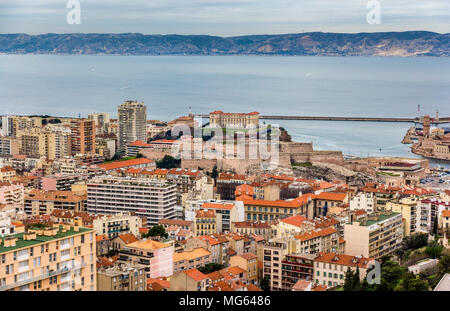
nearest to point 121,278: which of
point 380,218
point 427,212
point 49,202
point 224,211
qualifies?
point 224,211

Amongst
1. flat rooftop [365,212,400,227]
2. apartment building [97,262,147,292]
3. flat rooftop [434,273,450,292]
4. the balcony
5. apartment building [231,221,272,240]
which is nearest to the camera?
the balcony

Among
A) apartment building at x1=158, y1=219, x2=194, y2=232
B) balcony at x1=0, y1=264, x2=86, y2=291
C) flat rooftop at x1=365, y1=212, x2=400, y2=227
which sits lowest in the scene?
apartment building at x1=158, y1=219, x2=194, y2=232

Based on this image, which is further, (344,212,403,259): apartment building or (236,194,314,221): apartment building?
(236,194,314,221): apartment building

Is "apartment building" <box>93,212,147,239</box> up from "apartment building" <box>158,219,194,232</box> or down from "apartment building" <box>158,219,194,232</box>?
up

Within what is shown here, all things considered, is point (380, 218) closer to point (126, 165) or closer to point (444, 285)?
point (444, 285)

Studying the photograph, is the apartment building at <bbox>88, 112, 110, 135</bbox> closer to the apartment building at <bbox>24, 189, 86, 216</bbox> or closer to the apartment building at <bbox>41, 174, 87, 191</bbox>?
the apartment building at <bbox>41, 174, 87, 191</bbox>

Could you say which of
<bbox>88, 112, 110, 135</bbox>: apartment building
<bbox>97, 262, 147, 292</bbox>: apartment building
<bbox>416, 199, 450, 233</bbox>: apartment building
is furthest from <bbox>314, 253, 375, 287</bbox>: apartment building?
<bbox>88, 112, 110, 135</bbox>: apartment building
